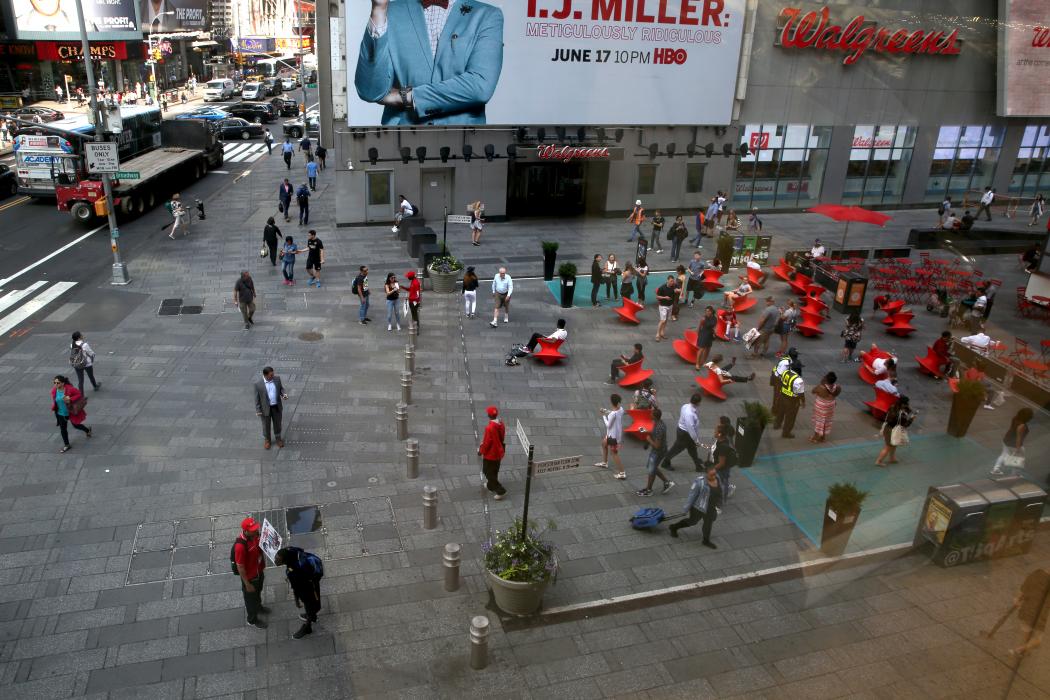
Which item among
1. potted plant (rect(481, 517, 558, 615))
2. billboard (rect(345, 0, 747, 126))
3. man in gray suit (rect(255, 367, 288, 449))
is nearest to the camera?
potted plant (rect(481, 517, 558, 615))

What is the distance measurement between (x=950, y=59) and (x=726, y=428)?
97.7 ft

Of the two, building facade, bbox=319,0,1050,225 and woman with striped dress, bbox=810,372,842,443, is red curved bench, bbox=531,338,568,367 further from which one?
building facade, bbox=319,0,1050,225

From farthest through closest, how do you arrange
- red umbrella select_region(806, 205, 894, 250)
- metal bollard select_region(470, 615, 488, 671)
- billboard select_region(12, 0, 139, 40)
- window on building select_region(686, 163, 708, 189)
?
billboard select_region(12, 0, 139, 40) < window on building select_region(686, 163, 708, 189) < red umbrella select_region(806, 205, 894, 250) < metal bollard select_region(470, 615, 488, 671)

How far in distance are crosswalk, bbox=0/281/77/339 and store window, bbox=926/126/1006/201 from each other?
121ft

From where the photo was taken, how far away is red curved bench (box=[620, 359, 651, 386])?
51.8ft

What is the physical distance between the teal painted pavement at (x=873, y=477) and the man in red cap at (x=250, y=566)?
24.9 feet

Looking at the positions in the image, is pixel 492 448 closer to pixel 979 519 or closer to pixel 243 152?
pixel 979 519

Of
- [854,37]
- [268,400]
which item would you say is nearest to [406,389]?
[268,400]

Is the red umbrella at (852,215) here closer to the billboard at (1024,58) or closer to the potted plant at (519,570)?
the billboard at (1024,58)

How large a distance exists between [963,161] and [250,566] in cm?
3902

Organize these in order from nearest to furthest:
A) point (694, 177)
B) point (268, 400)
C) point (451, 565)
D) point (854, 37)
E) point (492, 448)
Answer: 1. point (451, 565)
2. point (492, 448)
3. point (268, 400)
4. point (854, 37)
5. point (694, 177)

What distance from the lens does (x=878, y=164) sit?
1385 inches

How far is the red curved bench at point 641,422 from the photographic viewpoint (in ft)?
43.7

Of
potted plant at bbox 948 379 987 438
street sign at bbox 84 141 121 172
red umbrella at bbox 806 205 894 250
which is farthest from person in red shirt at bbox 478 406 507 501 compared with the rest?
red umbrella at bbox 806 205 894 250
